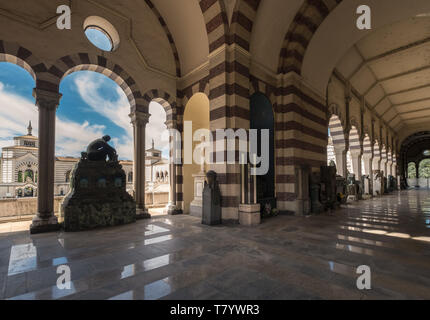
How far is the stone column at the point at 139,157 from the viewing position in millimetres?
7449

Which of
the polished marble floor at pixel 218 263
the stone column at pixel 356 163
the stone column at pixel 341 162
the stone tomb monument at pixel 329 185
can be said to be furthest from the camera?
the stone column at pixel 356 163

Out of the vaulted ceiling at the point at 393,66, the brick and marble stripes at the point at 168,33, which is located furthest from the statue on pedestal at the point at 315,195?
the vaulted ceiling at the point at 393,66

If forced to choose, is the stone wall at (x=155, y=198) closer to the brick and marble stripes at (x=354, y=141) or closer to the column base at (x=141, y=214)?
the column base at (x=141, y=214)

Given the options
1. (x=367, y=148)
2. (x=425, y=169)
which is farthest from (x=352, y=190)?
(x=425, y=169)

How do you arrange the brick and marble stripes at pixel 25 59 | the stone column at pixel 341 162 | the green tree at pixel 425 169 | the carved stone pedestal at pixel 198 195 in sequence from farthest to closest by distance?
the green tree at pixel 425 169 < the stone column at pixel 341 162 < the carved stone pedestal at pixel 198 195 < the brick and marble stripes at pixel 25 59

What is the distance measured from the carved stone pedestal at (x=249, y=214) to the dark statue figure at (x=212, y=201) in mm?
685

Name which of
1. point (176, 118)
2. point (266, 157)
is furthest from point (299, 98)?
point (176, 118)

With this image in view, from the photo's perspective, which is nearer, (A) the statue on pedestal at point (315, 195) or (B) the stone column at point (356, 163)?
(A) the statue on pedestal at point (315, 195)

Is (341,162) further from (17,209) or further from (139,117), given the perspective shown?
(17,209)

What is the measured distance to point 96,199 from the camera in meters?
6.05

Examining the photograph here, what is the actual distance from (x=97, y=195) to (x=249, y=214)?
4.66m

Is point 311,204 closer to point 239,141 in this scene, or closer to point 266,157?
point 266,157
